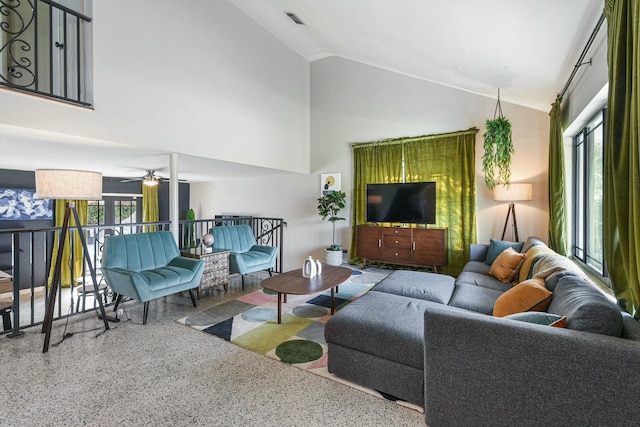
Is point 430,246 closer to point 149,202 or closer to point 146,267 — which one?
point 146,267

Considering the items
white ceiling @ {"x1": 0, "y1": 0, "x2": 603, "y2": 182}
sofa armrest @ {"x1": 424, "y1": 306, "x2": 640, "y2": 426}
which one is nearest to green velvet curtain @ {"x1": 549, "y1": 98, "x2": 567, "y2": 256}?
white ceiling @ {"x1": 0, "y1": 0, "x2": 603, "y2": 182}

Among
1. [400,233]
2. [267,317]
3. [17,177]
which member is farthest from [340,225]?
[17,177]

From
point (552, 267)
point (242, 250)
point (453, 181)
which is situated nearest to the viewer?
point (552, 267)

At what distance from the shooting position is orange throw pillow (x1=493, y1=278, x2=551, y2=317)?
5.85ft

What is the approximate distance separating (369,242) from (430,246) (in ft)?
3.48

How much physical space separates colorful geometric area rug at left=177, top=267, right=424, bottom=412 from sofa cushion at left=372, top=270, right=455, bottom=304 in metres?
0.77

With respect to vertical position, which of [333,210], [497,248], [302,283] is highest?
[333,210]

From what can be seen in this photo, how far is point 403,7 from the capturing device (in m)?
2.70

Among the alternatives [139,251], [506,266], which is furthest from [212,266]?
[506,266]

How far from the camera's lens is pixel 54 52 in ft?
11.0

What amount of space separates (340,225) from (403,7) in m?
4.04

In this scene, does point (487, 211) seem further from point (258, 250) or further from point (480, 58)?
point (258, 250)

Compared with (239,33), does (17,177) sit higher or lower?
lower

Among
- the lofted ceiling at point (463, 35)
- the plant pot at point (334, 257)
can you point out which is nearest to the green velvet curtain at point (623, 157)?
the lofted ceiling at point (463, 35)
